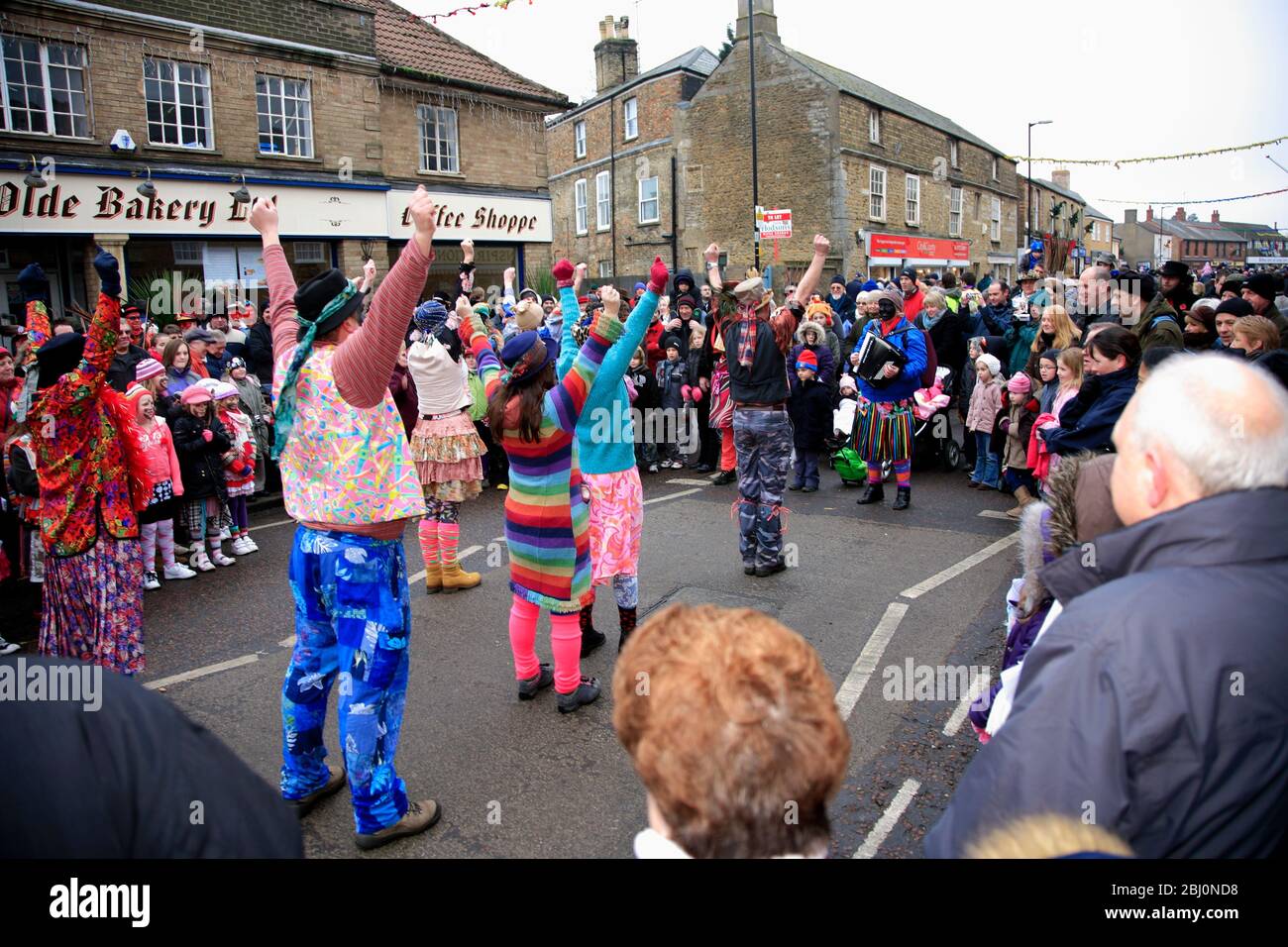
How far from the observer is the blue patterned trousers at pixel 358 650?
3221 millimetres

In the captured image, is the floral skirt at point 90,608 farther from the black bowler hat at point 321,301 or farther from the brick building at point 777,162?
the brick building at point 777,162

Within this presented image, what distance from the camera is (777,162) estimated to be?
28844 millimetres

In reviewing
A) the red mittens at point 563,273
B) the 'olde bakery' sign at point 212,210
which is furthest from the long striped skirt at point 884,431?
the 'olde bakery' sign at point 212,210

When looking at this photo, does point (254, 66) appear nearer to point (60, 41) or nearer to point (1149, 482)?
point (60, 41)

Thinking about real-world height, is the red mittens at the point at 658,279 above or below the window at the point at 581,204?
below

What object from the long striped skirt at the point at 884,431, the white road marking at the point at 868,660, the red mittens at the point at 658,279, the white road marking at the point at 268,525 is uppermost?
the red mittens at the point at 658,279

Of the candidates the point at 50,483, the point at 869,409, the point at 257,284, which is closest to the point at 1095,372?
the point at 869,409

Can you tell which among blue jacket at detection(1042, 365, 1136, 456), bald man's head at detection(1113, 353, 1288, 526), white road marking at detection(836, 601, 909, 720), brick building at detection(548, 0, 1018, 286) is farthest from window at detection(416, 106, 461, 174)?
bald man's head at detection(1113, 353, 1288, 526)

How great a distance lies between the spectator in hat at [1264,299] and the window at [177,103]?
17.3 meters

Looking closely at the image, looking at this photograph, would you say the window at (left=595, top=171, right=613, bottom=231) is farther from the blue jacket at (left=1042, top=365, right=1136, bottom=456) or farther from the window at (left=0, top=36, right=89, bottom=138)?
the blue jacket at (left=1042, top=365, right=1136, bottom=456)

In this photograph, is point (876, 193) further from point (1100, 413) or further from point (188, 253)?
point (1100, 413)

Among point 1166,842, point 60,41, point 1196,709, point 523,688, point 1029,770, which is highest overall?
point 60,41
